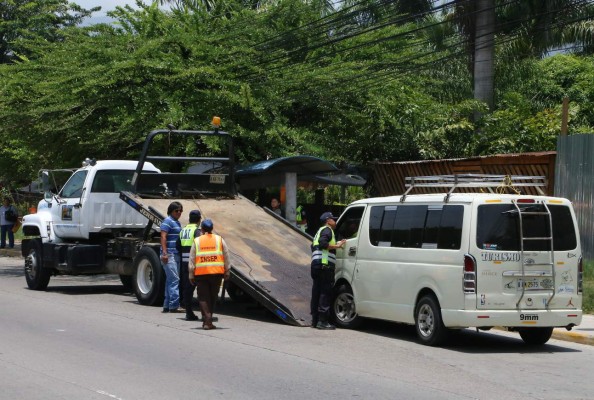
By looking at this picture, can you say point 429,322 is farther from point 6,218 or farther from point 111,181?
point 6,218

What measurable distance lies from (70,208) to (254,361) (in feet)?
28.5

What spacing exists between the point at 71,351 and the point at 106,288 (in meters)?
8.93

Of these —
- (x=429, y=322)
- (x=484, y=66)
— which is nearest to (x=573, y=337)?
(x=429, y=322)

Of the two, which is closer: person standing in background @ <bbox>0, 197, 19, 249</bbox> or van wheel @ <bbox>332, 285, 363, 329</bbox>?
van wheel @ <bbox>332, 285, 363, 329</bbox>

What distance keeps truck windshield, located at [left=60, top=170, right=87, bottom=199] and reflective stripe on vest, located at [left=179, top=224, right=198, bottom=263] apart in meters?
4.18

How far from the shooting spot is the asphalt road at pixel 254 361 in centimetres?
905

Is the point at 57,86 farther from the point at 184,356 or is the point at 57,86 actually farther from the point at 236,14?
the point at 184,356

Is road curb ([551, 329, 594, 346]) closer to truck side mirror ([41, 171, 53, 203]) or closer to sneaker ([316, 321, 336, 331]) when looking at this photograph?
sneaker ([316, 321, 336, 331])

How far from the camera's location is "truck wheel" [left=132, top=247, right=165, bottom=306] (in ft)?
52.1

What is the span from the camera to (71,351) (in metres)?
11.1

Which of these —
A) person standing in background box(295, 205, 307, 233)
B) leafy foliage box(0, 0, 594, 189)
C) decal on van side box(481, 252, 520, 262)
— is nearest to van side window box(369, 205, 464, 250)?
decal on van side box(481, 252, 520, 262)

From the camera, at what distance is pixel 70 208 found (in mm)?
18234

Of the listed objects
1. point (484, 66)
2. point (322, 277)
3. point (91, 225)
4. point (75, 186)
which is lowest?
point (322, 277)

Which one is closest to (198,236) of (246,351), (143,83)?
(246,351)
